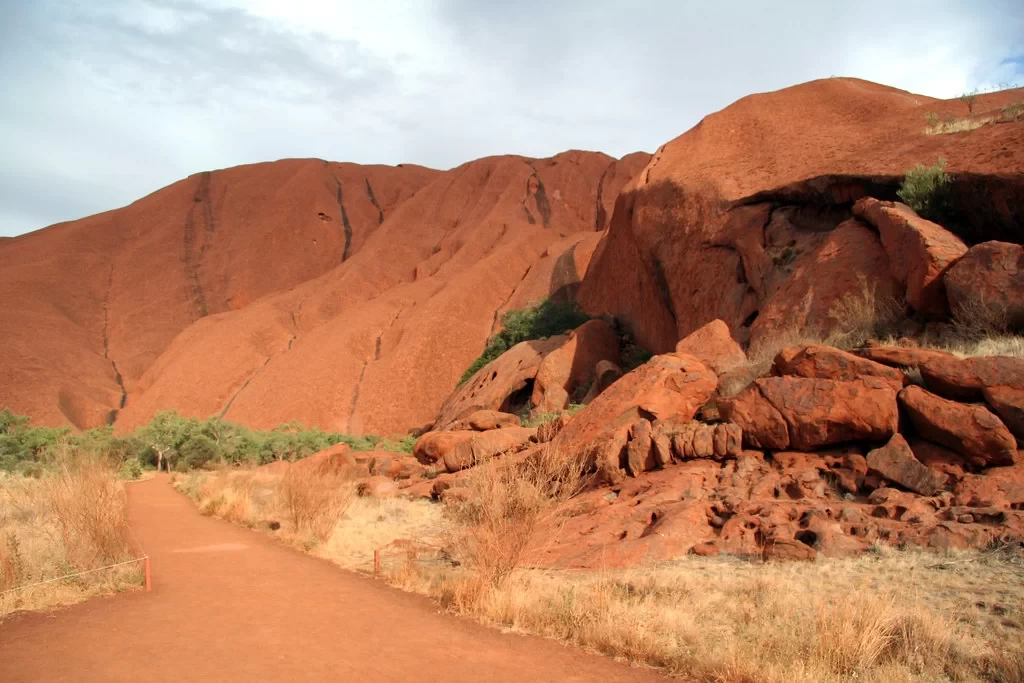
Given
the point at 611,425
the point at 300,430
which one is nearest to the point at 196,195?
the point at 300,430

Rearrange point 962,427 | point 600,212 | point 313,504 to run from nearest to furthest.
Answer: point 962,427, point 313,504, point 600,212

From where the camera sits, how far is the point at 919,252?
478 inches

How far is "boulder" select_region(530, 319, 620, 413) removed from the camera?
23.0 meters

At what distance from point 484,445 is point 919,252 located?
962cm

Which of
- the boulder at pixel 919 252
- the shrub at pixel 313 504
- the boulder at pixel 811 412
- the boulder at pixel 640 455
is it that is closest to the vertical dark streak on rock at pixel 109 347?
the shrub at pixel 313 504

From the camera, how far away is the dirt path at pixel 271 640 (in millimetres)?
4930

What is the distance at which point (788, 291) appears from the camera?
1480 cm

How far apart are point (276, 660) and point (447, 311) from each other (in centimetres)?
3582

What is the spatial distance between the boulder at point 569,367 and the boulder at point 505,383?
0.85 meters

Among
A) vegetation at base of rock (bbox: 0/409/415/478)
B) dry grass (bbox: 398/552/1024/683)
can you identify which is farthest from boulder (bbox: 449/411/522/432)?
dry grass (bbox: 398/552/1024/683)

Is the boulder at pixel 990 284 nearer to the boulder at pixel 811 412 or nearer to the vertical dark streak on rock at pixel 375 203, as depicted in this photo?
the boulder at pixel 811 412

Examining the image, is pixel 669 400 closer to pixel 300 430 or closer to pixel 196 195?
pixel 300 430

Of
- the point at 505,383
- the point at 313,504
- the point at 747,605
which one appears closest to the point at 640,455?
the point at 747,605

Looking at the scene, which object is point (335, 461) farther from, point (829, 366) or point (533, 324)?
point (533, 324)
